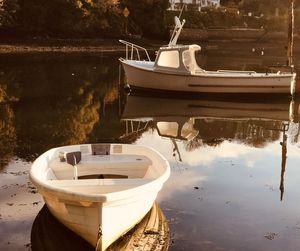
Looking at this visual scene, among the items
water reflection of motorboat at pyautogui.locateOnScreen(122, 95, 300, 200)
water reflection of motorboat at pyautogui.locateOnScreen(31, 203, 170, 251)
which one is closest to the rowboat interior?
water reflection of motorboat at pyautogui.locateOnScreen(31, 203, 170, 251)

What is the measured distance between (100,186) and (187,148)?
702 cm

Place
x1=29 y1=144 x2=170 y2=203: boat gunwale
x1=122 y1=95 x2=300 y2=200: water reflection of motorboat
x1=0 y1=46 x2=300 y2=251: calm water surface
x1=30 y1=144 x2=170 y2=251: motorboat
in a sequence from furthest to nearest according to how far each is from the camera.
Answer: x1=122 y1=95 x2=300 y2=200: water reflection of motorboat
x1=0 y1=46 x2=300 y2=251: calm water surface
x1=30 y1=144 x2=170 y2=251: motorboat
x1=29 y1=144 x2=170 y2=203: boat gunwale

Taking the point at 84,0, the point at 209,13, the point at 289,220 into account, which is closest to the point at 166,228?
the point at 289,220

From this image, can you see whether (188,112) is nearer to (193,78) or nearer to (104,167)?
(193,78)

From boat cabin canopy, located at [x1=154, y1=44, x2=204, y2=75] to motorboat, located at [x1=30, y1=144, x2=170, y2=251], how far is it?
12.6m

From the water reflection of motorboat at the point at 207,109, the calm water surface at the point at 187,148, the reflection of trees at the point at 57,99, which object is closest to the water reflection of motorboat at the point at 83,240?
the calm water surface at the point at 187,148

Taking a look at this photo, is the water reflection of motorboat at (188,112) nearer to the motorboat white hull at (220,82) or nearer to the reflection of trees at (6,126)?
the motorboat white hull at (220,82)

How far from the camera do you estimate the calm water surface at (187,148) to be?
9.10 metres

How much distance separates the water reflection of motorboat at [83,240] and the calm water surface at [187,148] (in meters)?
0.18

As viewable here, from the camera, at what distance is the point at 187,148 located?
48.8 ft

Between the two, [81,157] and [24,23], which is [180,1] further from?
[81,157]

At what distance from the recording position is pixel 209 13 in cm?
7431

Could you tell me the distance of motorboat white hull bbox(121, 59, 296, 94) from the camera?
22672 millimetres

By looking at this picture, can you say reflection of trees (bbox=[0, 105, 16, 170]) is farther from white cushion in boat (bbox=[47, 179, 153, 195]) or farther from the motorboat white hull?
the motorboat white hull
